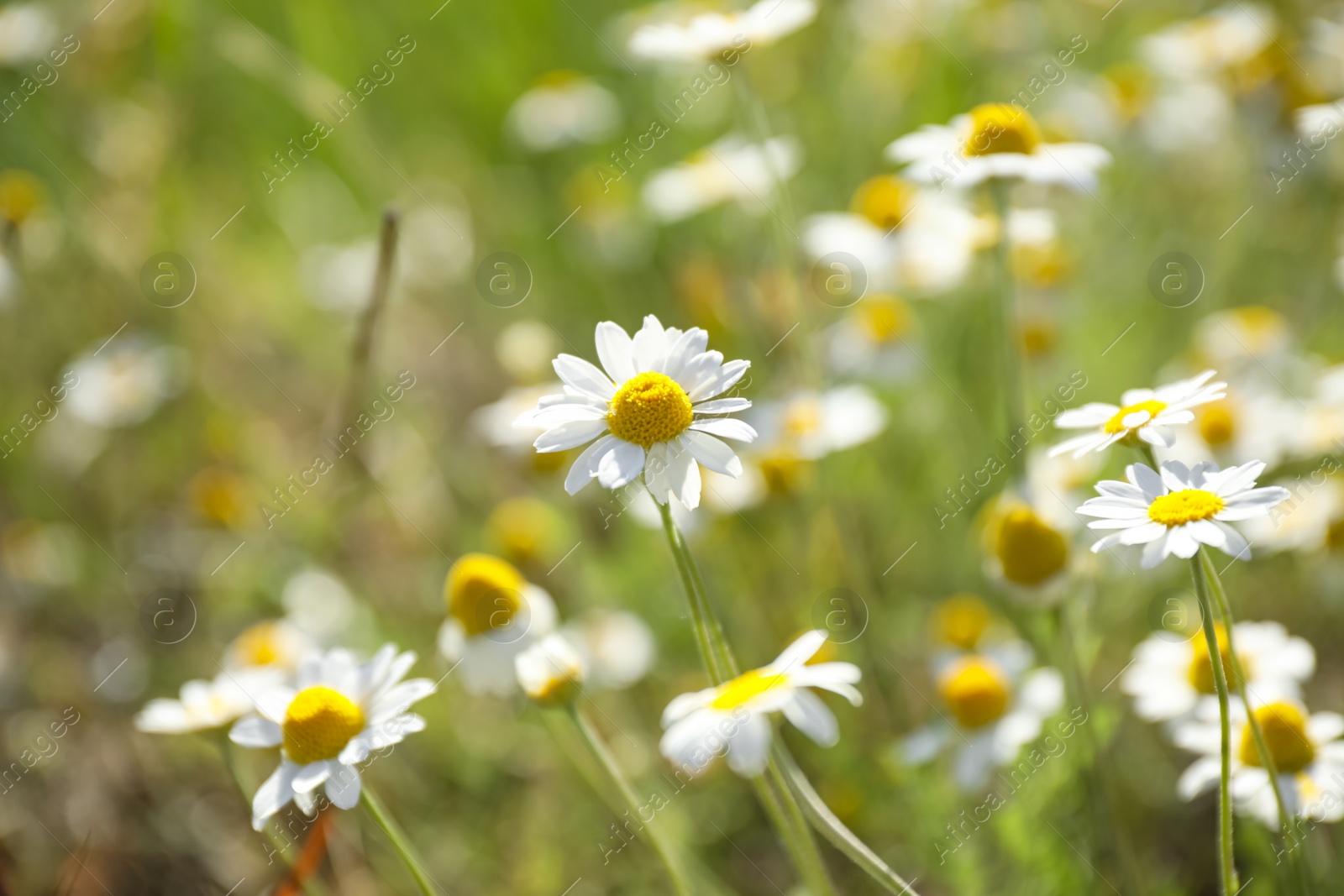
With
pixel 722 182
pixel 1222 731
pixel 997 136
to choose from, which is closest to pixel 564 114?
pixel 722 182

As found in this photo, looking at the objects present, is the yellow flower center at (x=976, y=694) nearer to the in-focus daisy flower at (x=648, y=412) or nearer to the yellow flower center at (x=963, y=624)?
the yellow flower center at (x=963, y=624)

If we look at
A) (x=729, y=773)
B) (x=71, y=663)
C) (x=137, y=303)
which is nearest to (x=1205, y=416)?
(x=729, y=773)

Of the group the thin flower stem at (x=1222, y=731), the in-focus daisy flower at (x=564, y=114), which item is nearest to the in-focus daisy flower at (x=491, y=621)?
the thin flower stem at (x=1222, y=731)

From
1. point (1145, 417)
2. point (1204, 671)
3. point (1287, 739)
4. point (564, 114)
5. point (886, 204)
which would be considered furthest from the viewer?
point (564, 114)

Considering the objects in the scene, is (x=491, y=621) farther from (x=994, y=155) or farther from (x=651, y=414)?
(x=994, y=155)

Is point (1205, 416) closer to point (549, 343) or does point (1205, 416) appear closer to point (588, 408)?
point (588, 408)

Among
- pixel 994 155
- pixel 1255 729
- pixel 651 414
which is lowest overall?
pixel 1255 729

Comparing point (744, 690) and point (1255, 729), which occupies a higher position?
point (744, 690)

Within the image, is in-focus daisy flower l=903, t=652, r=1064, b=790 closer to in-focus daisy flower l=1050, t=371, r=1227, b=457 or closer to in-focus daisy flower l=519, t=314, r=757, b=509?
in-focus daisy flower l=1050, t=371, r=1227, b=457
